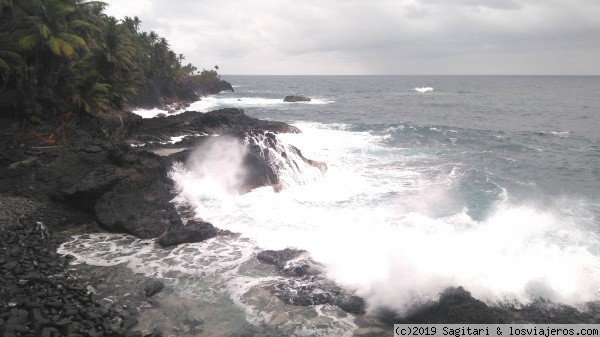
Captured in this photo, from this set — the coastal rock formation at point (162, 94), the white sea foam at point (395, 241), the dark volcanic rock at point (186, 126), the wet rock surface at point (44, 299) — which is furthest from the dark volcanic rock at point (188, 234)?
the coastal rock formation at point (162, 94)

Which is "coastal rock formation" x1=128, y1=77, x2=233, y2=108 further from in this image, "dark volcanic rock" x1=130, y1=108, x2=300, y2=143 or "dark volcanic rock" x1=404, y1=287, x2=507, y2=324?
"dark volcanic rock" x1=404, y1=287, x2=507, y2=324

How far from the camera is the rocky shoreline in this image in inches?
392

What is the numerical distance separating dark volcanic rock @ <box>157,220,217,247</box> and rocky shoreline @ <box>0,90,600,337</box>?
45 mm

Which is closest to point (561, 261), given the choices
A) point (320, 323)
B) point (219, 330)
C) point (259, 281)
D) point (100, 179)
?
point (320, 323)

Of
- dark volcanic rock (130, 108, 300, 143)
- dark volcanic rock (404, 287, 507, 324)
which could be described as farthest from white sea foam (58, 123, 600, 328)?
dark volcanic rock (130, 108, 300, 143)

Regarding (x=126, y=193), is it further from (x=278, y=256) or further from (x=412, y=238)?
(x=412, y=238)

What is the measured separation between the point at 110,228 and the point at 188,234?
322 cm

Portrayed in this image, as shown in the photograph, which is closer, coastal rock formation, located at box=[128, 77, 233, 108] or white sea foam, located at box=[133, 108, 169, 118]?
white sea foam, located at box=[133, 108, 169, 118]

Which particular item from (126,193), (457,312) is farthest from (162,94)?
(457,312)

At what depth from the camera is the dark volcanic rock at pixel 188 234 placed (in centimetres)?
1467

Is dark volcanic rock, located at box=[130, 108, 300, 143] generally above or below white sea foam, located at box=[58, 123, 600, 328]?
above

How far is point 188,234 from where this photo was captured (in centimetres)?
1496

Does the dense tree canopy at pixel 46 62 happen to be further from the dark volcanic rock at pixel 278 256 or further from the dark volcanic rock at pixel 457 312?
the dark volcanic rock at pixel 457 312

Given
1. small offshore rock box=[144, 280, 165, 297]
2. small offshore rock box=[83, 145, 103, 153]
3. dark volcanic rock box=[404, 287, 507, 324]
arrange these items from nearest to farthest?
dark volcanic rock box=[404, 287, 507, 324], small offshore rock box=[144, 280, 165, 297], small offshore rock box=[83, 145, 103, 153]
